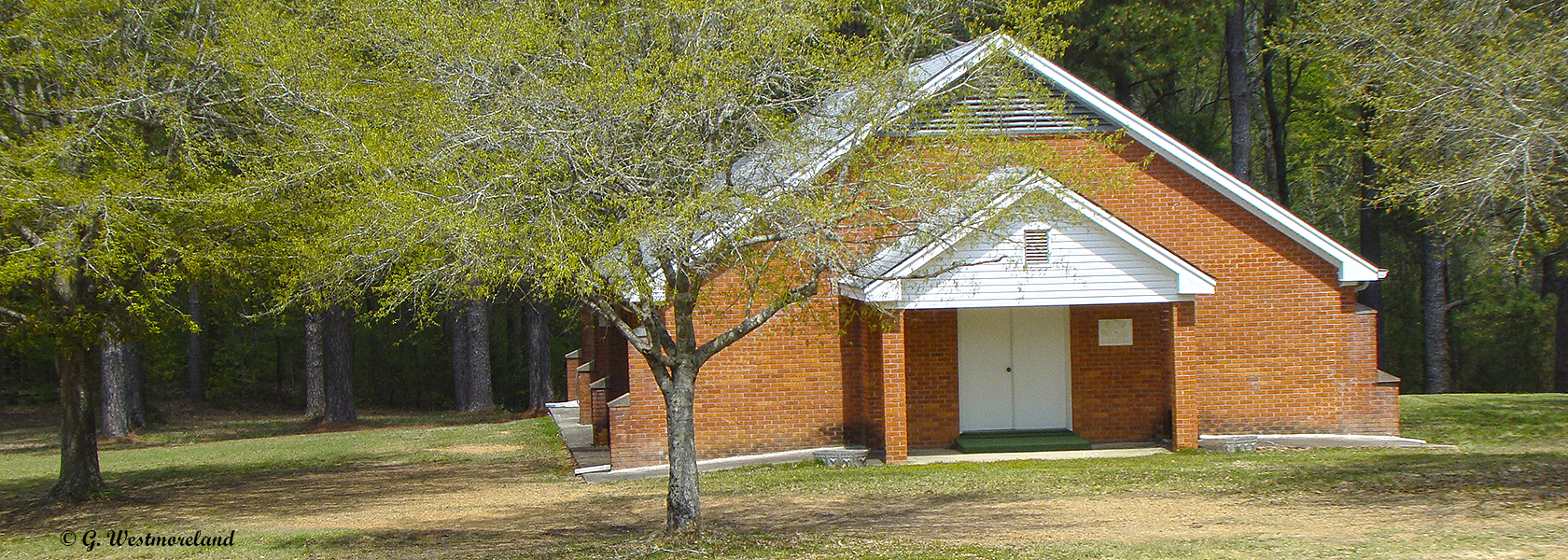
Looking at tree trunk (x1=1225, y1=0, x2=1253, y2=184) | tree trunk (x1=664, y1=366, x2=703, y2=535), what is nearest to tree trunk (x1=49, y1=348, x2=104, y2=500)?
tree trunk (x1=664, y1=366, x2=703, y2=535)

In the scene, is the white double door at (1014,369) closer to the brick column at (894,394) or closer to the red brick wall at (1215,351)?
the red brick wall at (1215,351)

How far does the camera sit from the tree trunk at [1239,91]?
2708 centimetres

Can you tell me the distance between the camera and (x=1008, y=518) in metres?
11.2

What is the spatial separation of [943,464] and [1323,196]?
27.1m

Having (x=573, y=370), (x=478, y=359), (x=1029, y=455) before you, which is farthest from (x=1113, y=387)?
(x=478, y=359)

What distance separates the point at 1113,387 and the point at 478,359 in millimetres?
20588

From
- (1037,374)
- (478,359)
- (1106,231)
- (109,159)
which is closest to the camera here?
(109,159)

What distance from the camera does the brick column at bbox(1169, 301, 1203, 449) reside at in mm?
15398

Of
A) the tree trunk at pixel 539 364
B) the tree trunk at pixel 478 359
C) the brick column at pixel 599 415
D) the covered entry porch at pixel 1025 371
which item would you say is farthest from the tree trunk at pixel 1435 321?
the tree trunk at pixel 478 359

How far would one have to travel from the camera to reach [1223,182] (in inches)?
638

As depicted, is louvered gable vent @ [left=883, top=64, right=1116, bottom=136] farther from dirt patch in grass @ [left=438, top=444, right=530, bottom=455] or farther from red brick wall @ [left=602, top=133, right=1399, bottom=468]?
dirt patch in grass @ [left=438, top=444, right=530, bottom=455]

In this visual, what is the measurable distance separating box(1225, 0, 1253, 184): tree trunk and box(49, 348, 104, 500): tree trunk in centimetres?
2288

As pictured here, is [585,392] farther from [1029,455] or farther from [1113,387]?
[1113,387]

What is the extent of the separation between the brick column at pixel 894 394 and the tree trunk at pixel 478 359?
61.0ft
